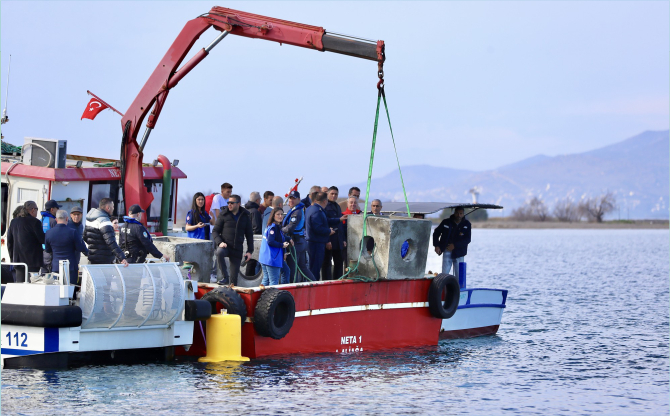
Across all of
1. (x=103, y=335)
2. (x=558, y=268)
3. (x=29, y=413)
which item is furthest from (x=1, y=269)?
(x=558, y=268)

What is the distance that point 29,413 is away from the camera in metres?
9.92

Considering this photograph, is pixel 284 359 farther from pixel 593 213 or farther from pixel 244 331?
pixel 593 213

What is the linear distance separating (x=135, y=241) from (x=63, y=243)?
3.77 feet

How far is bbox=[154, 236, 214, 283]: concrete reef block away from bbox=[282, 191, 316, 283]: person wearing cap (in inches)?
50.7

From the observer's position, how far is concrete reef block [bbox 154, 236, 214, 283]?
1379 centimetres

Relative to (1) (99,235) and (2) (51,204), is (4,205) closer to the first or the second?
(2) (51,204)

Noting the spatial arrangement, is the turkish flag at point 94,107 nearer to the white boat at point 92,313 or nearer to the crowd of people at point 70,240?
the crowd of people at point 70,240

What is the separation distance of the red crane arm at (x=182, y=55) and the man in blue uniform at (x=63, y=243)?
2.92 metres

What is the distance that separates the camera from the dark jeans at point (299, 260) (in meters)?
14.2

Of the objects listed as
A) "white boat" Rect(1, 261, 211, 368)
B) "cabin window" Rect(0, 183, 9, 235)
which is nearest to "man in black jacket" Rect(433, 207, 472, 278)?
"white boat" Rect(1, 261, 211, 368)

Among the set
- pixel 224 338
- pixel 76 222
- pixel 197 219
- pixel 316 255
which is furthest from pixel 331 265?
pixel 76 222

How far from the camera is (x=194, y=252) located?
45.9ft

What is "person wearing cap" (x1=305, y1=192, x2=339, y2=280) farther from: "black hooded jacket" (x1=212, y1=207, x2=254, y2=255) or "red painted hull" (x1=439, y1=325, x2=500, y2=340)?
"red painted hull" (x1=439, y1=325, x2=500, y2=340)

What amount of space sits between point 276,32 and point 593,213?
416ft
